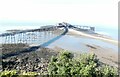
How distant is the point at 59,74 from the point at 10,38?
156ft

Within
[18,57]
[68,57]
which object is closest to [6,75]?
[68,57]

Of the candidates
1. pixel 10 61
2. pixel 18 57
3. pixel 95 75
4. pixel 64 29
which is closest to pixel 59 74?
pixel 95 75

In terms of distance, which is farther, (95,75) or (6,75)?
(95,75)

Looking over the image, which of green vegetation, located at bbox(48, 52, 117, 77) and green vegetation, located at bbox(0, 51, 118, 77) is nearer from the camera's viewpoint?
green vegetation, located at bbox(0, 51, 118, 77)

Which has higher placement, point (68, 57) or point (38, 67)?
point (68, 57)

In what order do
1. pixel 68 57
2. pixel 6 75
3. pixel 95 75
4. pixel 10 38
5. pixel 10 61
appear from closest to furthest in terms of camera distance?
pixel 6 75
pixel 95 75
pixel 68 57
pixel 10 61
pixel 10 38

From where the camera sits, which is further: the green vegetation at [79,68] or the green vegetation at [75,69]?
the green vegetation at [79,68]

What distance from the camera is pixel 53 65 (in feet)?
92.4

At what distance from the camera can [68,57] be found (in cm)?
2939

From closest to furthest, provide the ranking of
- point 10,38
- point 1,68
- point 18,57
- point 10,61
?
point 1,68
point 10,61
point 18,57
point 10,38

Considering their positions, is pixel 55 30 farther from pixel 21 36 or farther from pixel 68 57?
pixel 68 57

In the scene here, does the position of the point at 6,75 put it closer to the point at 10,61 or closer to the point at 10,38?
the point at 10,61

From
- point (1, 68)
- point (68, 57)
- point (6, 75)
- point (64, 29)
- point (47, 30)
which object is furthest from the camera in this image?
point (64, 29)

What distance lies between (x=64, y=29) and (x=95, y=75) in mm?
79321
